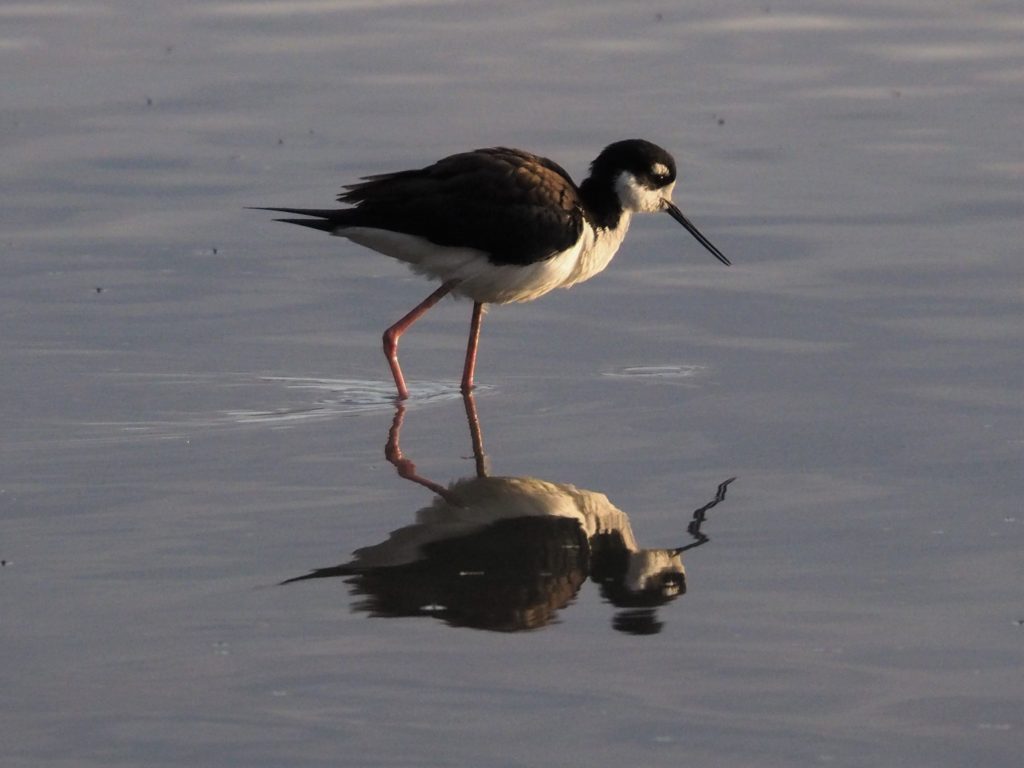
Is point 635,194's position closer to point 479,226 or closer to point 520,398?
point 479,226

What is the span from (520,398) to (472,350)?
1.67 feet

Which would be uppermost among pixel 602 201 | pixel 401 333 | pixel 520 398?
pixel 602 201

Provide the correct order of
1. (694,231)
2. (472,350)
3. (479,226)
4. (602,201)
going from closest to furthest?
(479,226)
(472,350)
(602,201)
(694,231)

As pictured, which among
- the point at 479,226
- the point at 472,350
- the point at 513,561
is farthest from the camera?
the point at 472,350

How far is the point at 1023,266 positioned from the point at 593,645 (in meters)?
5.41

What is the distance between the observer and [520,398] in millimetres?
9188

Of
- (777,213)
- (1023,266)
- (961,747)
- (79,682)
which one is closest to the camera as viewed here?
(961,747)

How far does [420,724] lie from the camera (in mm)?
5559

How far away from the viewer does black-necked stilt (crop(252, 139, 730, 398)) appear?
9.48 meters

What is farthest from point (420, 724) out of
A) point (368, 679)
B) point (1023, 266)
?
point (1023, 266)

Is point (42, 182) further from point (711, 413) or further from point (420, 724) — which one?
point (420, 724)

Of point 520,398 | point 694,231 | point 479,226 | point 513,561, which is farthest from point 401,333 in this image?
point 513,561

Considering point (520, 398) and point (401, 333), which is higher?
point (401, 333)

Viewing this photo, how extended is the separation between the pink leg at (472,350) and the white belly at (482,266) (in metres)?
0.08
